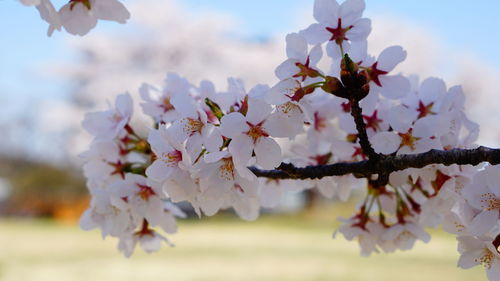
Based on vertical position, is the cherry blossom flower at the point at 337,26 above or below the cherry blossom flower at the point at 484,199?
above

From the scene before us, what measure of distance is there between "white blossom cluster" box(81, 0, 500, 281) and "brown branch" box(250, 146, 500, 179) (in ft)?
0.07

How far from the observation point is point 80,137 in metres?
11.0

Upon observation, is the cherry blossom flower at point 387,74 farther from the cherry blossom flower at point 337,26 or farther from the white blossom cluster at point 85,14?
the white blossom cluster at point 85,14

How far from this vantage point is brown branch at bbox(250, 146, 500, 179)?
49 centimetres

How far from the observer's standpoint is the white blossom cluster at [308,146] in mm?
501

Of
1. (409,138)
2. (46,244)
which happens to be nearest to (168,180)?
(409,138)

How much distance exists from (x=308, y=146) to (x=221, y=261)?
2.96m

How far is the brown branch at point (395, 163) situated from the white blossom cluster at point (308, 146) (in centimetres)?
2

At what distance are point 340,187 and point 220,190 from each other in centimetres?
27

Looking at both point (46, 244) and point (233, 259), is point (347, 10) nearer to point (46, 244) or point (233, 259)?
point (233, 259)

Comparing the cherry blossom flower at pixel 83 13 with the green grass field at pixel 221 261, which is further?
the green grass field at pixel 221 261

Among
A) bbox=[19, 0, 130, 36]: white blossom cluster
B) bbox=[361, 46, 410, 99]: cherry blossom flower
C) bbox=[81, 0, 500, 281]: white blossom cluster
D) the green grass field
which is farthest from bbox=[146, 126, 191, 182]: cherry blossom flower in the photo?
the green grass field

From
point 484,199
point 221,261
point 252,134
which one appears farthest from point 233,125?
point 221,261

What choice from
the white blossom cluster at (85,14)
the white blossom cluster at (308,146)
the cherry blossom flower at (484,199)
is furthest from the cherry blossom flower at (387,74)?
the white blossom cluster at (85,14)
